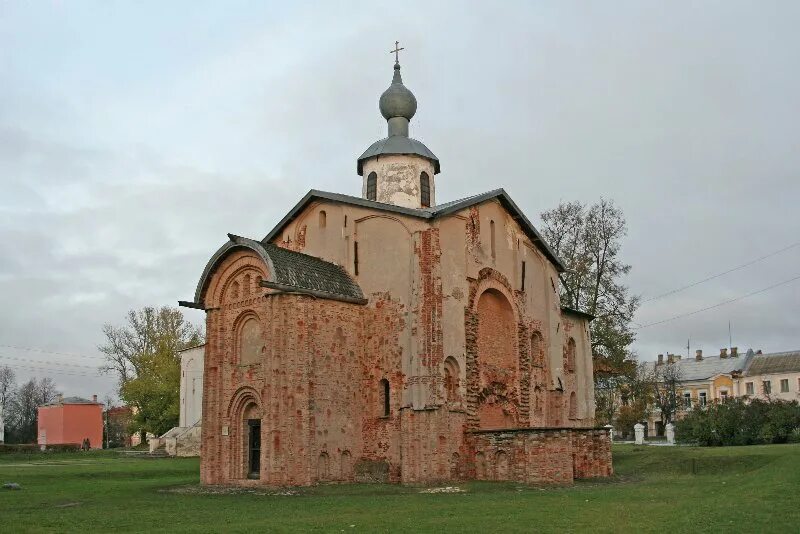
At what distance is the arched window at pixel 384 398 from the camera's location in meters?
22.3

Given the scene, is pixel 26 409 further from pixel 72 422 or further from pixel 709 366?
pixel 709 366

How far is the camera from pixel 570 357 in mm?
31109

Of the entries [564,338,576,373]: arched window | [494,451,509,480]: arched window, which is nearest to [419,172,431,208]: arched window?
[564,338,576,373]: arched window

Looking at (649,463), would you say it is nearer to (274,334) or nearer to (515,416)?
(515,416)

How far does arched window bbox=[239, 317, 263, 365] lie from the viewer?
2231cm

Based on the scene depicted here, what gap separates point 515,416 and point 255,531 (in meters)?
15.2

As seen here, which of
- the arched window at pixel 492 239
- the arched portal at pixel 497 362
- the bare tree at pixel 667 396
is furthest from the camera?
the bare tree at pixel 667 396

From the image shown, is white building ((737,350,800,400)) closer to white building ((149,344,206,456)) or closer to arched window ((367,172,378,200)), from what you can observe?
white building ((149,344,206,456))

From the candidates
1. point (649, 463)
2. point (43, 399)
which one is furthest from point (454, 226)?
point (43, 399)

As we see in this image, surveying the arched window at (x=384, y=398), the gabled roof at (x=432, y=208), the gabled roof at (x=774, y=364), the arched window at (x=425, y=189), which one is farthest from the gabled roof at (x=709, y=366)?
the arched window at (x=384, y=398)

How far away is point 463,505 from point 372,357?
27.5 feet

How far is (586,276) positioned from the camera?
34438mm

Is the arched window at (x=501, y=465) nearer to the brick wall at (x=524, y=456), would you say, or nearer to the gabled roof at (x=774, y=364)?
the brick wall at (x=524, y=456)

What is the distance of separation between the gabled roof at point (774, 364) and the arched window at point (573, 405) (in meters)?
37.5
